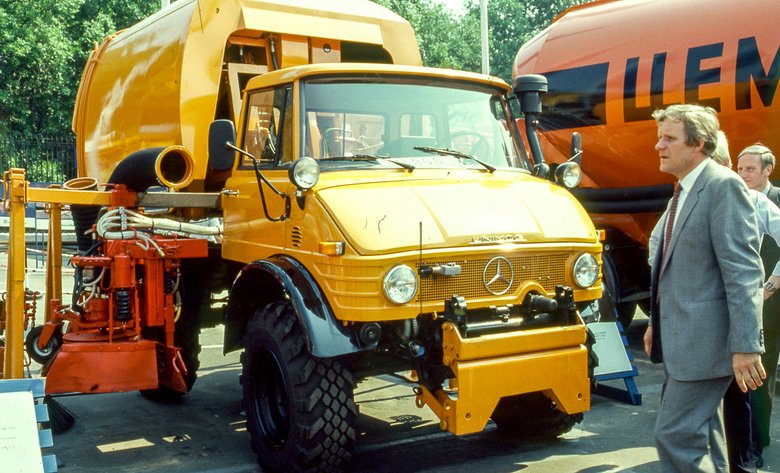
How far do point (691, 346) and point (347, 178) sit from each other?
2.31 meters

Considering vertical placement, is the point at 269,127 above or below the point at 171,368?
above

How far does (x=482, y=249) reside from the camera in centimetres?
482

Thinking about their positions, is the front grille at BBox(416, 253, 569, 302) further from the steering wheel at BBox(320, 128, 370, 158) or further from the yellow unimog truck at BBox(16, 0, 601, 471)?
the steering wheel at BBox(320, 128, 370, 158)

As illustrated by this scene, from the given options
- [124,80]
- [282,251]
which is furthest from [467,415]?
[124,80]

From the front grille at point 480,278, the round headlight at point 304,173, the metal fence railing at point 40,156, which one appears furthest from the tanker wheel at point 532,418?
the metal fence railing at point 40,156

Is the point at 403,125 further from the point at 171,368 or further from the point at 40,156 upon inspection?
the point at 40,156

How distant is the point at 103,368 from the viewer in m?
5.93

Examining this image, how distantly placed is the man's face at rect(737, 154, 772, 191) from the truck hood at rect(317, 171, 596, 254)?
1.01 meters

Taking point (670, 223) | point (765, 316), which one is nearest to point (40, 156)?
point (765, 316)

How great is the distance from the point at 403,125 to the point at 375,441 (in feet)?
7.14

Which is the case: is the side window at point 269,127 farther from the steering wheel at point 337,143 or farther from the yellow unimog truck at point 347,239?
the steering wheel at point 337,143

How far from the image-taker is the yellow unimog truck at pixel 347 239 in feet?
15.3

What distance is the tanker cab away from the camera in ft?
19.0

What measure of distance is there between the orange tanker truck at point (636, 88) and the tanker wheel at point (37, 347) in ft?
14.6
